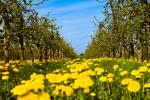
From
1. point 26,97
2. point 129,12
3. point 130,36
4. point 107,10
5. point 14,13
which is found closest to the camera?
point 26,97

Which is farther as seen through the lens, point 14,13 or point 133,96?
point 14,13

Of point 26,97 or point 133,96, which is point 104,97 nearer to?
point 133,96

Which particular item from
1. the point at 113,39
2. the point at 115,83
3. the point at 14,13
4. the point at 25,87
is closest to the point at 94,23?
the point at 113,39

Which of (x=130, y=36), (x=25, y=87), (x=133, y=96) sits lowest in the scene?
(x=133, y=96)

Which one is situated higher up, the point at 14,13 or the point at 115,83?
the point at 14,13

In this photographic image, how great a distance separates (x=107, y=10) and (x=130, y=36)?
6937 mm

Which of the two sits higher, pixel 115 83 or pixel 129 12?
pixel 129 12

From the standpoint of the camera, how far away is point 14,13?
81.5 ft

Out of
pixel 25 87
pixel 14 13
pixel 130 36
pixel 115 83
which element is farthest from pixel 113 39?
pixel 25 87

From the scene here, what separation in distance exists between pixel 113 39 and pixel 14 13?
82.7 ft

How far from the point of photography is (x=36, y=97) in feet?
9.01

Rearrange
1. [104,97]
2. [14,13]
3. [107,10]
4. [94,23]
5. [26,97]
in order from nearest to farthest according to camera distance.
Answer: [26,97], [104,97], [14,13], [107,10], [94,23]

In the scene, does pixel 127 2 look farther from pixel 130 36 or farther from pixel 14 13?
pixel 14 13

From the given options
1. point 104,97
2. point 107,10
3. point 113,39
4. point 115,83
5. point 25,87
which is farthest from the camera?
point 113,39
